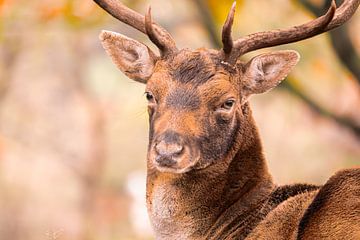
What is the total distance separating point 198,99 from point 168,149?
2.18ft

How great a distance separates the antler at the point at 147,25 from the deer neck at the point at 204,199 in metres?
1.10

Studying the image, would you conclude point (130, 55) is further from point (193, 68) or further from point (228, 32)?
Result: point (228, 32)

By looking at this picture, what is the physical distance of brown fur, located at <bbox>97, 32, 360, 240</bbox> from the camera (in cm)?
838

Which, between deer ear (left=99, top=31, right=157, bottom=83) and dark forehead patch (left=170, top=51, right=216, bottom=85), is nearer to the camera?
dark forehead patch (left=170, top=51, right=216, bottom=85)

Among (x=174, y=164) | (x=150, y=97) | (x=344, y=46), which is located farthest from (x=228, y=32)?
(x=344, y=46)

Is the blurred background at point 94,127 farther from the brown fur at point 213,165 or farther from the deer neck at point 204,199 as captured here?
the deer neck at point 204,199

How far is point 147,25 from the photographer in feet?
29.3

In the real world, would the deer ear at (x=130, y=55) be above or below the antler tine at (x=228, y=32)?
below

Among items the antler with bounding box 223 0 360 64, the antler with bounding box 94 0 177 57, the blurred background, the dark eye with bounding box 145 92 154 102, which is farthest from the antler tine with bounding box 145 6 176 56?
the blurred background

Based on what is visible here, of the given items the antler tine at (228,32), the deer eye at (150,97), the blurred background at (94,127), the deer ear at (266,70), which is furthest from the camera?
the blurred background at (94,127)

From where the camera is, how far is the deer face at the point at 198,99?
8.42m

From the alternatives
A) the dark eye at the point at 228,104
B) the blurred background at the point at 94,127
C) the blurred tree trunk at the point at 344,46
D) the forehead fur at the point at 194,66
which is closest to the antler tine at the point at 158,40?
the forehead fur at the point at 194,66

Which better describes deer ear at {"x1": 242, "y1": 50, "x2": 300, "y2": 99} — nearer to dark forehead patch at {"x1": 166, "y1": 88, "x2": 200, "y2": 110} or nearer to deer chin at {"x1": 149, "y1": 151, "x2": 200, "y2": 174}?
dark forehead patch at {"x1": 166, "y1": 88, "x2": 200, "y2": 110}

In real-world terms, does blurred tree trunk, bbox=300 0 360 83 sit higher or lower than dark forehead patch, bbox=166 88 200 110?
lower
